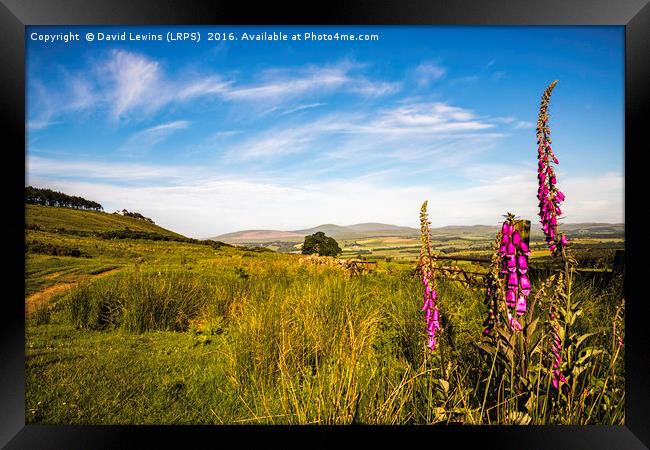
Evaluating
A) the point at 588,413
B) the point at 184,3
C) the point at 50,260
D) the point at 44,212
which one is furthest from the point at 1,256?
the point at 588,413

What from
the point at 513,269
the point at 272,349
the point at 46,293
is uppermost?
the point at 513,269

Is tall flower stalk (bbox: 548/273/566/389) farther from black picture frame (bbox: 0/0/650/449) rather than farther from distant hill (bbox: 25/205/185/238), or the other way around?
distant hill (bbox: 25/205/185/238)

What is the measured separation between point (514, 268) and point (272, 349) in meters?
2.45

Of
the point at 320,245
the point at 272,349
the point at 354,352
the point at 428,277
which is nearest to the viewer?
the point at 428,277

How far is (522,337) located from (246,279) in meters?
5.36

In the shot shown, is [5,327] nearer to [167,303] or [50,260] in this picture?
[50,260]

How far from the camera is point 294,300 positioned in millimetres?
4363

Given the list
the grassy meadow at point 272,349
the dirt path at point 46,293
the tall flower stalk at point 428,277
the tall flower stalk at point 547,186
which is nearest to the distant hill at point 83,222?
the grassy meadow at point 272,349

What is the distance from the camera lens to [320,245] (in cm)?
661

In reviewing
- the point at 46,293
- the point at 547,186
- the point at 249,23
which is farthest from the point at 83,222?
the point at 547,186

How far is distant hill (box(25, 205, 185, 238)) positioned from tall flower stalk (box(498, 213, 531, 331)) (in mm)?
4131

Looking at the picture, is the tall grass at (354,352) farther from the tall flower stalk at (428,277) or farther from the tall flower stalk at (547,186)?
the tall flower stalk at (547,186)

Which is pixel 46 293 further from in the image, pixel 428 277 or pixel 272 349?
pixel 428 277

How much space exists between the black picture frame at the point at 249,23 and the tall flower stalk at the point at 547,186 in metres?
0.91
